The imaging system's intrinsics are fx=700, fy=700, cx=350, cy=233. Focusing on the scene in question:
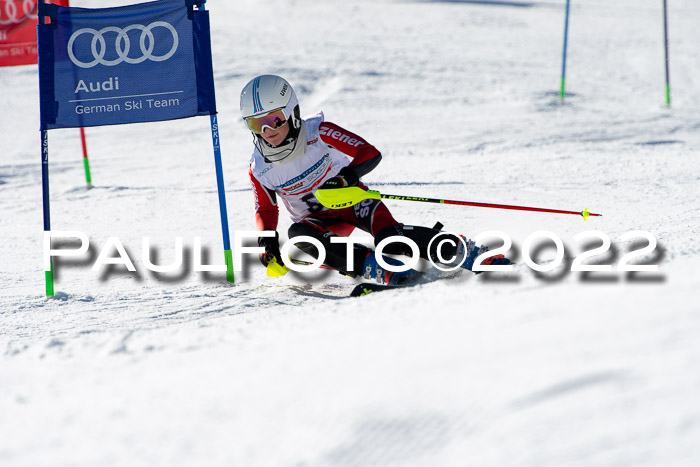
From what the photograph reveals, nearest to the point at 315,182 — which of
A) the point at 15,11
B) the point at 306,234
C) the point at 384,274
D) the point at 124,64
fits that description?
the point at 306,234

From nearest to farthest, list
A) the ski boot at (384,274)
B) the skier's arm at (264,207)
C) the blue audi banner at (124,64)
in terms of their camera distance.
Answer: the ski boot at (384,274)
the blue audi banner at (124,64)
the skier's arm at (264,207)

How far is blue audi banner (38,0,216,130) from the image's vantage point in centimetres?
449

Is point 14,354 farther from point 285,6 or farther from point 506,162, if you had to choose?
point 285,6

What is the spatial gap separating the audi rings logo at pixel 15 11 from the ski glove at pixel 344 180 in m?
5.74

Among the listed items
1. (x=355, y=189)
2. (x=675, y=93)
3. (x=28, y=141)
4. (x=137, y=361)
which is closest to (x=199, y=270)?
(x=355, y=189)

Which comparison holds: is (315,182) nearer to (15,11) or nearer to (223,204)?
(223,204)

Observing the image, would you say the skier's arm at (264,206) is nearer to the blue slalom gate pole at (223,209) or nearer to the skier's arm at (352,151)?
the blue slalom gate pole at (223,209)

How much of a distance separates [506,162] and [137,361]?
6.04 meters

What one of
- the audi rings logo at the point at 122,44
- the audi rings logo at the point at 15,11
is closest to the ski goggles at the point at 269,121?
the audi rings logo at the point at 122,44

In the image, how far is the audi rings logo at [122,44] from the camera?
4.51 metres

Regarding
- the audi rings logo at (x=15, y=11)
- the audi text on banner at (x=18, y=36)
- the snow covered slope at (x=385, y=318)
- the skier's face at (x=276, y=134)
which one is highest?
the audi rings logo at (x=15, y=11)

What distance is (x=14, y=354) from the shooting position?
10.9 feet

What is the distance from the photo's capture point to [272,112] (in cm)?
436

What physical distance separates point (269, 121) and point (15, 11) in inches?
224
